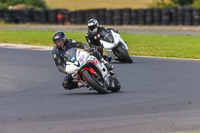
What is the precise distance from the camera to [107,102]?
A: 916 cm

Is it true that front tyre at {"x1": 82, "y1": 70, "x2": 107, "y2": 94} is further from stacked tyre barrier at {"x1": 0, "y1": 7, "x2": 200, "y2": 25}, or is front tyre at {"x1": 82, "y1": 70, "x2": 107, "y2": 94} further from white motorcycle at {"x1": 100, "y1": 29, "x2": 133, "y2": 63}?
stacked tyre barrier at {"x1": 0, "y1": 7, "x2": 200, "y2": 25}

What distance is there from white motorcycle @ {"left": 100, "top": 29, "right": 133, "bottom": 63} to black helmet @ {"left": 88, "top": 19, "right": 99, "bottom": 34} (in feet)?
3.05

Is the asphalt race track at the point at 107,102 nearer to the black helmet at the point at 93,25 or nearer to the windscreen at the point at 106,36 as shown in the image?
the windscreen at the point at 106,36

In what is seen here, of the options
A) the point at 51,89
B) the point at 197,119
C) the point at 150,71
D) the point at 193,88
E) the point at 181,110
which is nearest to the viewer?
the point at 197,119

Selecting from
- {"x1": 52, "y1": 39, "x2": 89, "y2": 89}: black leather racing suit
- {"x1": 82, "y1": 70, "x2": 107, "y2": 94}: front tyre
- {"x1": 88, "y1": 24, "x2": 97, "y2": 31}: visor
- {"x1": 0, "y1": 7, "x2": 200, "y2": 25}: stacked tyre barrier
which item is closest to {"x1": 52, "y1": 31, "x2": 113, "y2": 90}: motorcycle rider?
{"x1": 52, "y1": 39, "x2": 89, "y2": 89}: black leather racing suit

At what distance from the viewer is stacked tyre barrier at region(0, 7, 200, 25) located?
33.2 m

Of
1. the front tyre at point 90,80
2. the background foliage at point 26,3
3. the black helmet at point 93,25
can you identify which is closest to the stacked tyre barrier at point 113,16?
the background foliage at point 26,3

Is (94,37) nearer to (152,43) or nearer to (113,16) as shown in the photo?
(152,43)

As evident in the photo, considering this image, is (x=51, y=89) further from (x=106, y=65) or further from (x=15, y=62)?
(x=15, y=62)

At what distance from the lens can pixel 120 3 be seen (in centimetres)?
5462

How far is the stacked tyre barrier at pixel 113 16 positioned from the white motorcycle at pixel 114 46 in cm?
1657

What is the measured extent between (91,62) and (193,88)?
2151 millimetres

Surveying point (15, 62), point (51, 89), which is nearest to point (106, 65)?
point (51, 89)

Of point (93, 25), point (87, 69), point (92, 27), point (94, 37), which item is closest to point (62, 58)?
point (87, 69)
